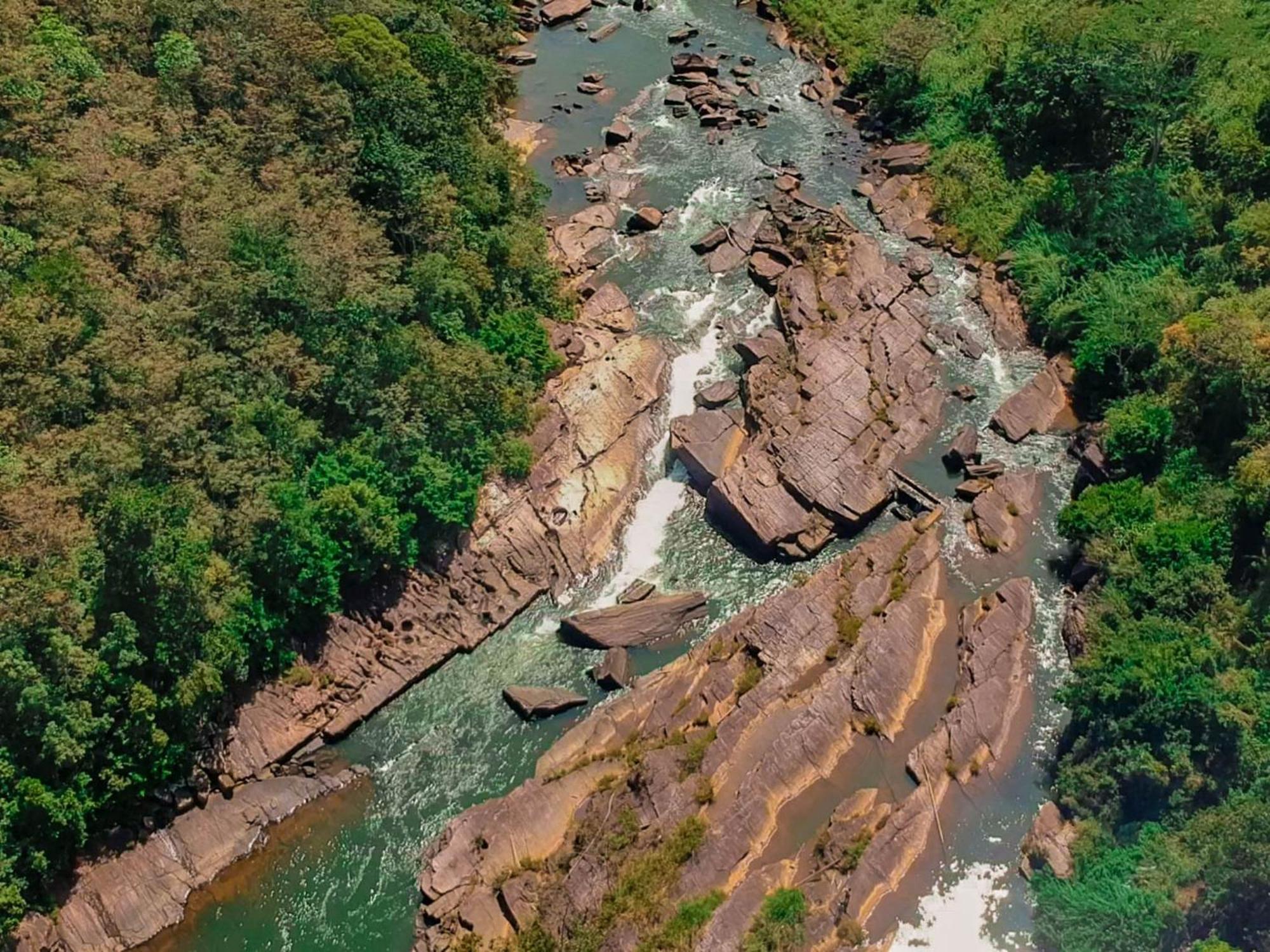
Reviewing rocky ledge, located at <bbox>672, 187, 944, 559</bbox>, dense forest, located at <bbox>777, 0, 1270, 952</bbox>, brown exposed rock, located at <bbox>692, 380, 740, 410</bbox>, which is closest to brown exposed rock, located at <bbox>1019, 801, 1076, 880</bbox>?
dense forest, located at <bbox>777, 0, 1270, 952</bbox>

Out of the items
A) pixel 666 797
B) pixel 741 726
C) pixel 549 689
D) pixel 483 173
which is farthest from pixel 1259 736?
pixel 483 173

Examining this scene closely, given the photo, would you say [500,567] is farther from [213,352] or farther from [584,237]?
[584,237]

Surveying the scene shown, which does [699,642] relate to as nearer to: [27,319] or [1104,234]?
[27,319]

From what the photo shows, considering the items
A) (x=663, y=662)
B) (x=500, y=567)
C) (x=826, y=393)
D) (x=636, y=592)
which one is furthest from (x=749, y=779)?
(x=826, y=393)

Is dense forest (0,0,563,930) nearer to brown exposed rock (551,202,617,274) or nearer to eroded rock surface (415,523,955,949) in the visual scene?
brown exposed rock (551,202,617,274)

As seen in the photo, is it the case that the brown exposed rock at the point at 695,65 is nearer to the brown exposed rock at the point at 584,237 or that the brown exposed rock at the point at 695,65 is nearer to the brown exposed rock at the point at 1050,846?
the brown exposed rock at the point at 584,237
